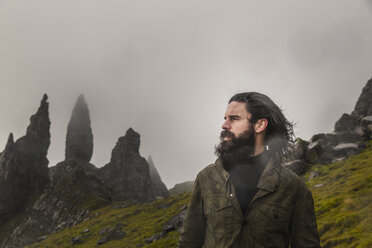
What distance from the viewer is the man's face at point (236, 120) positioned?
344 centimetres

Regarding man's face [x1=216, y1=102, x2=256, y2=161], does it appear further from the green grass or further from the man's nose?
the green grass

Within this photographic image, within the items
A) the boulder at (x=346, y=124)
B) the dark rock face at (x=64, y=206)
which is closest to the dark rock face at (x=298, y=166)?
the boulder at (x=346, y=124)

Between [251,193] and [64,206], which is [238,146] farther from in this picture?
[64,206]

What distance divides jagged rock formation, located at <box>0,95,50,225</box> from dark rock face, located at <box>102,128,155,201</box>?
104ft

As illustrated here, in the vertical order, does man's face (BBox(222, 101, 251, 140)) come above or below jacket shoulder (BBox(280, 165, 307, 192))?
above

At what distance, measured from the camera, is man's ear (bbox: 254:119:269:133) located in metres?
3.47

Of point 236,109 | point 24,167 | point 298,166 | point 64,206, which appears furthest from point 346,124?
point 24,167

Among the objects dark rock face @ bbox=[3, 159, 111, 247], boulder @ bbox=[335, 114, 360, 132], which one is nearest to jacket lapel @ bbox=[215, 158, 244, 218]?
boulder @ bbox=[335, 114, 360, 132]

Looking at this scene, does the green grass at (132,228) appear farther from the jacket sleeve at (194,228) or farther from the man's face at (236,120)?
the man's face at (236,120)

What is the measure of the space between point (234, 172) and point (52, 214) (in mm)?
114248

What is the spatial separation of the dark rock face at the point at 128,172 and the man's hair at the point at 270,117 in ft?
399

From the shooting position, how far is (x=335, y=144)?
5619 cm

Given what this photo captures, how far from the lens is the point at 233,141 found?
3.38 meters

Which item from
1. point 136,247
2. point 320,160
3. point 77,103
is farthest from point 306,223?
point 77,103
